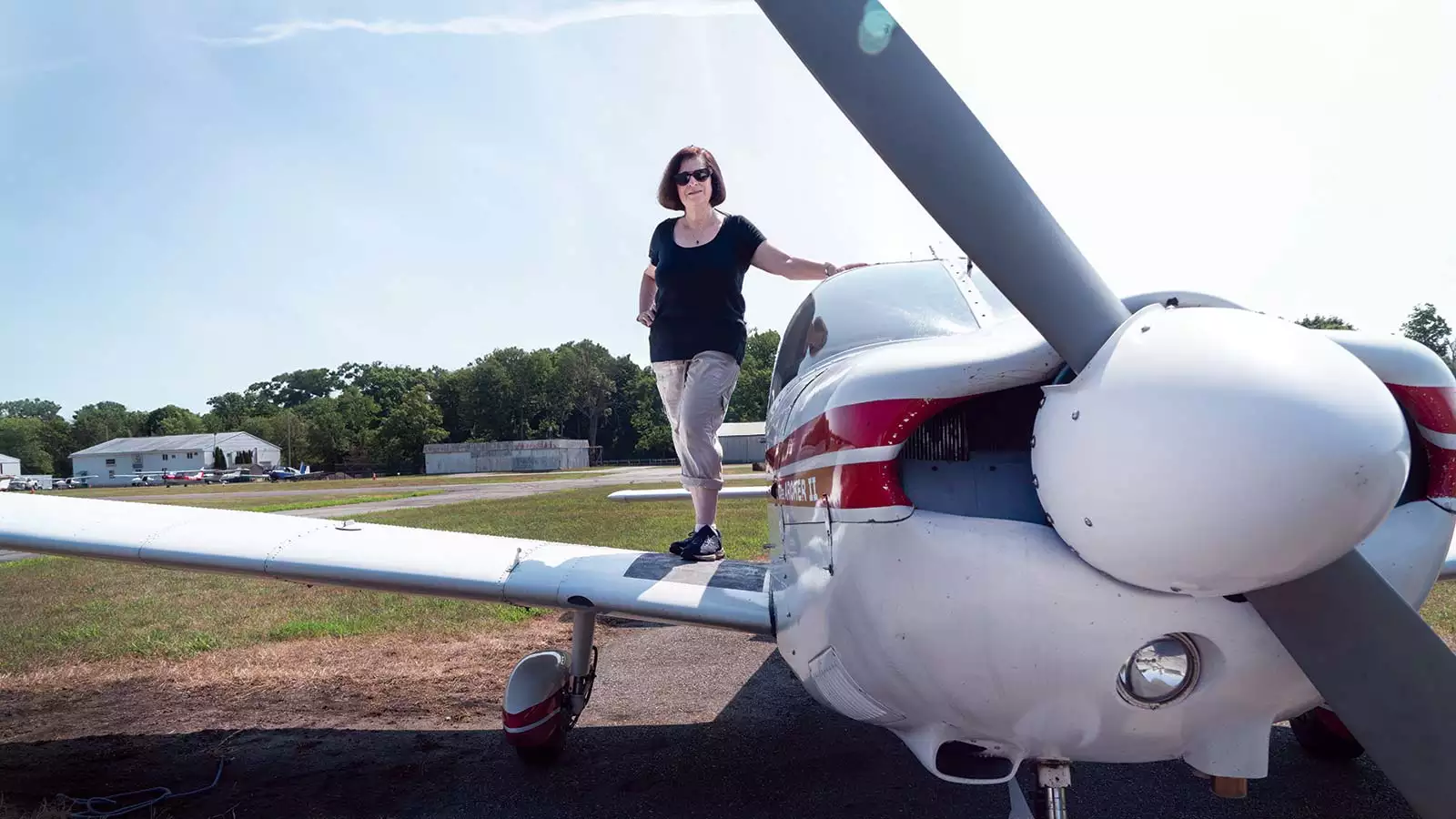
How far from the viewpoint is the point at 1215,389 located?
1.30 m

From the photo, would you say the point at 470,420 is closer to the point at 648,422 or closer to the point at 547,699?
the point at 648,422

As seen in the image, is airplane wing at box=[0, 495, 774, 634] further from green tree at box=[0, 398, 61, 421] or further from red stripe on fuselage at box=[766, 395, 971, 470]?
green tree at box=[0, 398, 61, 421]

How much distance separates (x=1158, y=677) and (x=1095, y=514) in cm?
54

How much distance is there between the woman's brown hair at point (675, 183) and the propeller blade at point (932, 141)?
6.59 ft

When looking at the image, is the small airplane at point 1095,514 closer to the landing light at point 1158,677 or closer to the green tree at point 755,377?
the landing light at point 1158,677

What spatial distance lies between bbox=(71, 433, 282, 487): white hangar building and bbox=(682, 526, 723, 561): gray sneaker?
83.3 meters

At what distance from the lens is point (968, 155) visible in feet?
5.65

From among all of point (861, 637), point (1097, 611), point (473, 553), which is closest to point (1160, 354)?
point (1097, 611)

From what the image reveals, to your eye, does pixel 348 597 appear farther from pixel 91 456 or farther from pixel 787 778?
pixel 91 456

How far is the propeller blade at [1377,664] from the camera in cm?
148

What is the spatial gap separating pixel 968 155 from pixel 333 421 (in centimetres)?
8860

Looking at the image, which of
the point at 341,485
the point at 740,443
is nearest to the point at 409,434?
the point at 740,443

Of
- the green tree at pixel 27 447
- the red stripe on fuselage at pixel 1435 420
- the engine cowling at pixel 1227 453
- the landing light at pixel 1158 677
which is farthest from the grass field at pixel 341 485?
the green tree at pixel 27 447

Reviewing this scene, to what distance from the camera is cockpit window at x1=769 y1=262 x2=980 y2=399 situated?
9.20 feet
